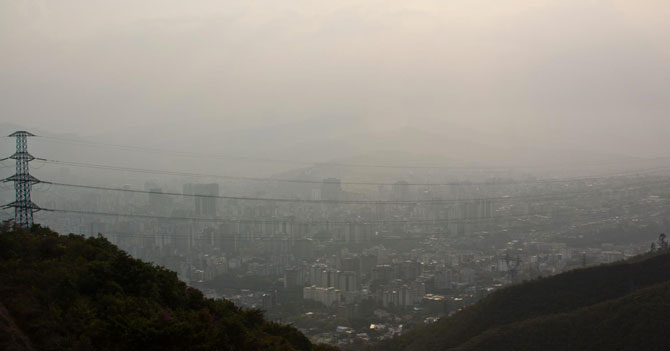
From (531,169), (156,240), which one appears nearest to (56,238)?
(156,240)

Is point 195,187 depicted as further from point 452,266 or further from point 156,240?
point 452,266

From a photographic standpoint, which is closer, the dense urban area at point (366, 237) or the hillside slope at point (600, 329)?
the hillside slope at point (600, 329)

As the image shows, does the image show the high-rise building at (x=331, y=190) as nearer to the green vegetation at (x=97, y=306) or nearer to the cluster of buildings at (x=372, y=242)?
the cluster of buildings at (x=372, y=242)

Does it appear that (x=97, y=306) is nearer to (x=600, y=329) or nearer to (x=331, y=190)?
(x=600, y=329)

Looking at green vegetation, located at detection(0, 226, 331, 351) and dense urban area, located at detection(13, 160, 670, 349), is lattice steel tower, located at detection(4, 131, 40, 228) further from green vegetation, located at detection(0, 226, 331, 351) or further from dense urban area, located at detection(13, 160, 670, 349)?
dense urban area, located at detection(13, 160, 670, 349)

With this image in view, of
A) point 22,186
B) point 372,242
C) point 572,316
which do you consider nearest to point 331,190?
point 372,242

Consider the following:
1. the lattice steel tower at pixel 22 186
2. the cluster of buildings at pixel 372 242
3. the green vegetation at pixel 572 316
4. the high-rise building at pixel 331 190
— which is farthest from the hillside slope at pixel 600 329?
the high-rise building at pixel 331 190
